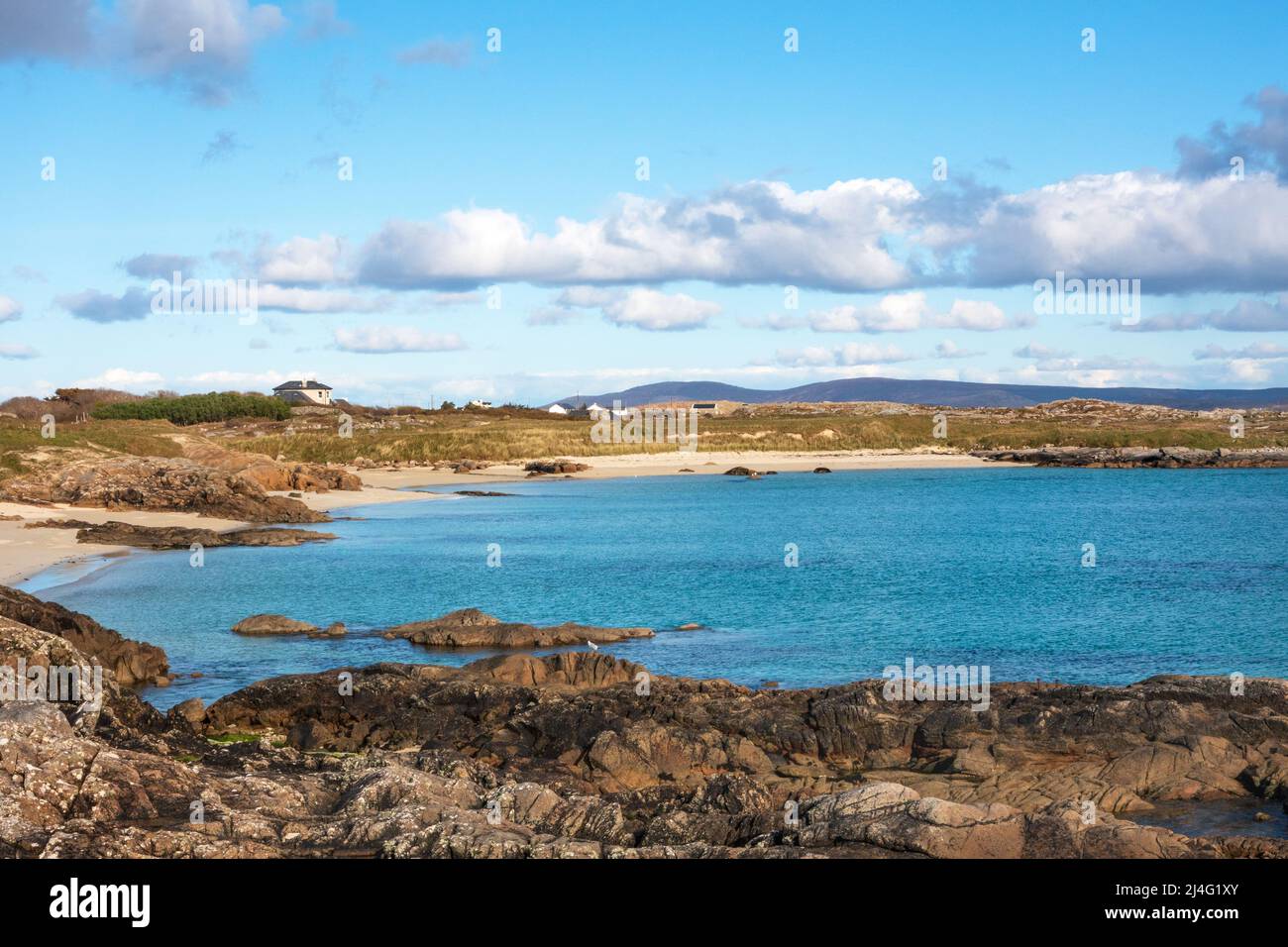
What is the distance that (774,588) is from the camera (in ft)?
102

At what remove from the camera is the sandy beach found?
3294cm

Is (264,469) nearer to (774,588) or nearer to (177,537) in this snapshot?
(177,537)

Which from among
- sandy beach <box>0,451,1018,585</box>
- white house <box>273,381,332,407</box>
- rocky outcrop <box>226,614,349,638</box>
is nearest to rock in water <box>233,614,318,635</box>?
rocky outcrop <box>226,614,349,638</box>

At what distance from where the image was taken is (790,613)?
88.2 ft

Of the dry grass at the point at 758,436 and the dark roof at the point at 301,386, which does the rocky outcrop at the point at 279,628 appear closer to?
the dry grass at the point at 758,436

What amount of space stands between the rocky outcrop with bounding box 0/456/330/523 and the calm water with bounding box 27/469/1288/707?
158 inches

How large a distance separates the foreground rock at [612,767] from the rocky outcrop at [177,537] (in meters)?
23.1

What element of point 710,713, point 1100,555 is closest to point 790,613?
point 710,713

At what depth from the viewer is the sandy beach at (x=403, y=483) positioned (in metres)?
32.9

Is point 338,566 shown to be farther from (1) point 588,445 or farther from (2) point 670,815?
(1) point 588,445

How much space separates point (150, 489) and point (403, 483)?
2948 cm

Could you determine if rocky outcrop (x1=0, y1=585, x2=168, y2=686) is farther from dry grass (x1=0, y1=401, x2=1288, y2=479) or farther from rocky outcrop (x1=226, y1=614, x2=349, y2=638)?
dry grass (x1=0, y1=401, x2=1288, y2=479)

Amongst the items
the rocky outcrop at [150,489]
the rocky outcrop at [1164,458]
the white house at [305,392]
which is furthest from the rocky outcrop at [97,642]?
the white house at [305,392]

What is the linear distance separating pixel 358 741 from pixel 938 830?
809cm
